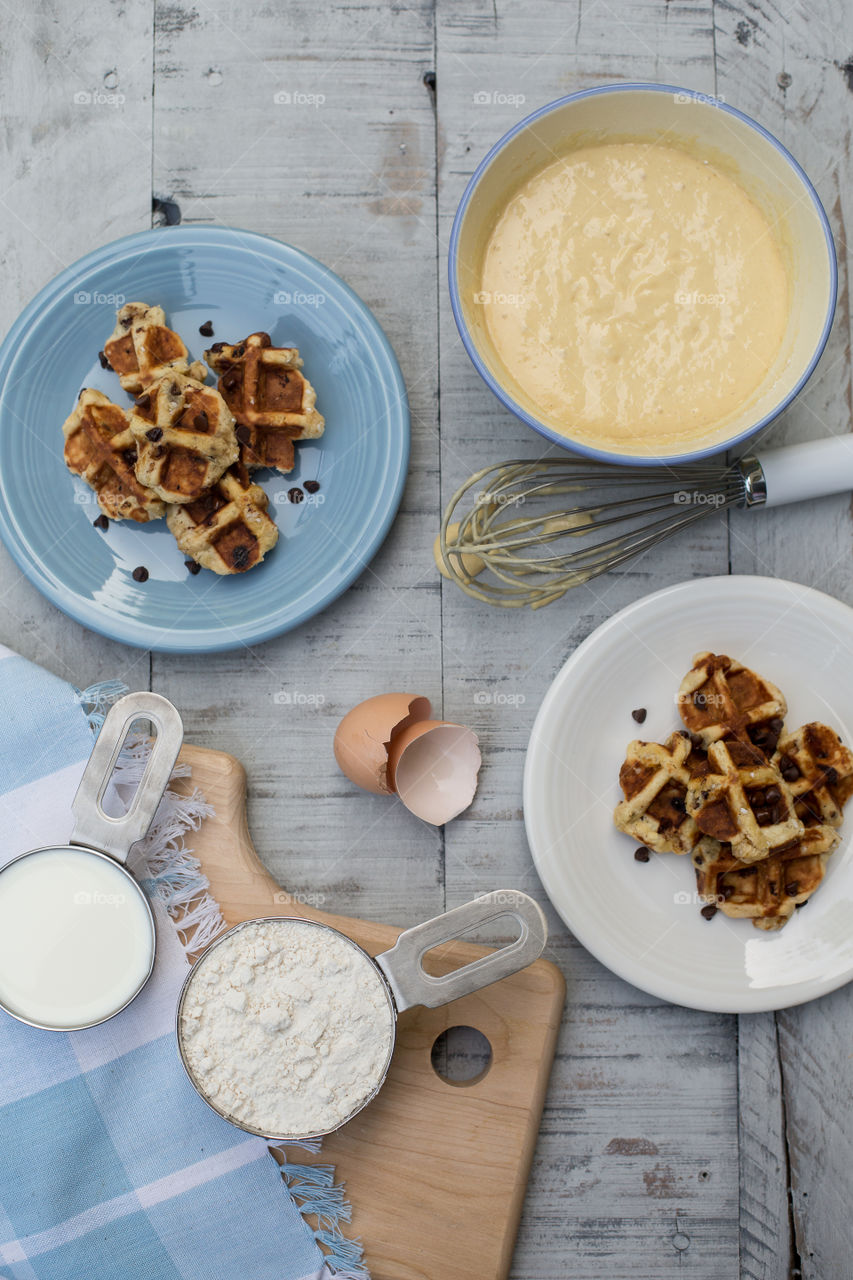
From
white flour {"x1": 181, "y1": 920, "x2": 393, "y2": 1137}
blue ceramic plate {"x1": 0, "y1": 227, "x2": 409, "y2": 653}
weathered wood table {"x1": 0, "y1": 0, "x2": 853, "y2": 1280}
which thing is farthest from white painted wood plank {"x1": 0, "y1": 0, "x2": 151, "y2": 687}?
white flour {"x1": 181, "y1": 920, "x2": 393, "y2": 1137}

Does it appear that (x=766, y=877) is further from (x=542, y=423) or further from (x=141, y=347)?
(x=141, y=347)

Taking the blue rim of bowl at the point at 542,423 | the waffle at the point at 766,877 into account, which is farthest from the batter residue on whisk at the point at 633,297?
the waffle at the point at 766,877

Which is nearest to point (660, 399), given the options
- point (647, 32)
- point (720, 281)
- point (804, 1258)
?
point (720, 281)

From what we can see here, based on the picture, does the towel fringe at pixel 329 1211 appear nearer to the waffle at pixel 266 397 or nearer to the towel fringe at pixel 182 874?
the towel fringe at pixel 182 874

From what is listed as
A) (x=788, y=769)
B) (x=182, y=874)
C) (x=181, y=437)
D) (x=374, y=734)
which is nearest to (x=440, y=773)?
(x=374, y=734)

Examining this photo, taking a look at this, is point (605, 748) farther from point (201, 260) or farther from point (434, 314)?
point (201, 260)
